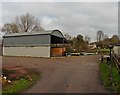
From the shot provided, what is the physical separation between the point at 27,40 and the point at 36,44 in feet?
9.57

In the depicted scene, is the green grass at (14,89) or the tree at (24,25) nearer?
the green grass at (14,89)

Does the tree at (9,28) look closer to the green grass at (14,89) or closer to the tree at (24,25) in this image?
the tree at (24,25)

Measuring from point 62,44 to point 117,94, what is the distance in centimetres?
3285

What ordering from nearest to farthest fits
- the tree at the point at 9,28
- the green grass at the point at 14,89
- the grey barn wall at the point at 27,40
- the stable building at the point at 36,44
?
the green grass at the point at 14,89 → the stable building at the point at 36,44 → the grey barn wall at the point at 27,40 → the tree at the point at 9,28

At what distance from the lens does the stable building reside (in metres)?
36.8

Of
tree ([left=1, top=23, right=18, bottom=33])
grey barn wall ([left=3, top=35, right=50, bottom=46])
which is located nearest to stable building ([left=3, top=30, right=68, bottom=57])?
grey barn wall ([left=3, top=35, right=50, bottom=46])

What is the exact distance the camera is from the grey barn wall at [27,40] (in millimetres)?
37375

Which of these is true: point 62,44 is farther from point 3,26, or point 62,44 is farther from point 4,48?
point 3,26

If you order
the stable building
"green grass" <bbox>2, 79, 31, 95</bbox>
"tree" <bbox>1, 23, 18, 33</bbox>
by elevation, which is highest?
"tree" <bbox>1, 23, 18, 33</bbox>

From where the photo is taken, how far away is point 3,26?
224ft

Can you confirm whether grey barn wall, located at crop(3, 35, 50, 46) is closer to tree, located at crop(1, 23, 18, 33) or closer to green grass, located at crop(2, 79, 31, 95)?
tree, located at crop(1, 23, 18, 33)

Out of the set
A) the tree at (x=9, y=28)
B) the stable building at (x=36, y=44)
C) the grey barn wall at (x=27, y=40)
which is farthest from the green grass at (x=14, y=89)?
the tree at (x=9, y=28)

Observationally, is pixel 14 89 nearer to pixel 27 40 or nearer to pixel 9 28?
pixel 27 40

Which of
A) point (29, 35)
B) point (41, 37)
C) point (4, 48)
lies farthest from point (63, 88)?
point (4, 48)
